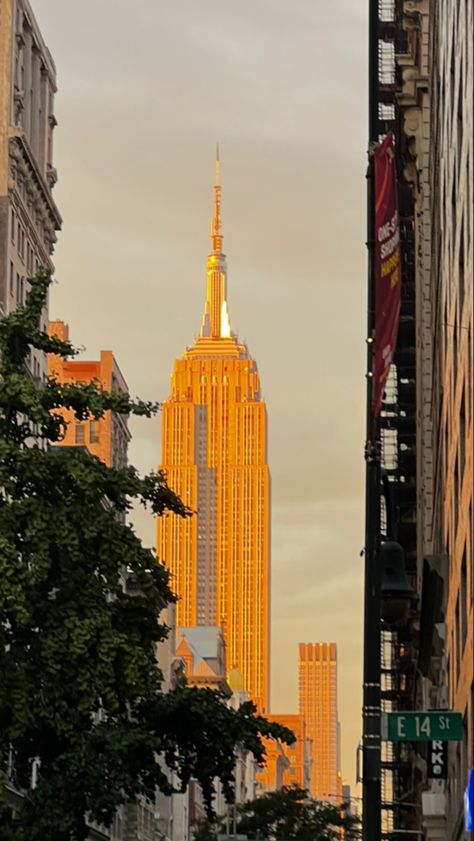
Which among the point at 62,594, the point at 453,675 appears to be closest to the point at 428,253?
the point at 453,675

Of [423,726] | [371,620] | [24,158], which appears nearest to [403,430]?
[24,158]

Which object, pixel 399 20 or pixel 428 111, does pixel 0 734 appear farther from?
pixel 399 20

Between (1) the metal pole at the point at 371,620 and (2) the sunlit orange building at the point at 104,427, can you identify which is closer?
(1) the metal pole at the point at 371,620

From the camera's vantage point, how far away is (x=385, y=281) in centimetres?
1956

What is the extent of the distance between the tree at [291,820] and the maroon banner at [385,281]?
91.8m

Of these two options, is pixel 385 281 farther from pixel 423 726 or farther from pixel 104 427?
pixel 104 427

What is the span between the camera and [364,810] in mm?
19281

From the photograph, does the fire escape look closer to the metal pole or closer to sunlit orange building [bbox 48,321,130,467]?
sunlit orange building [bbox 48,321,130,467]

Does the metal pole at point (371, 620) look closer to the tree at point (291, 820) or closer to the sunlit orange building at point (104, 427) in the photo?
the tree at point (291, 820)

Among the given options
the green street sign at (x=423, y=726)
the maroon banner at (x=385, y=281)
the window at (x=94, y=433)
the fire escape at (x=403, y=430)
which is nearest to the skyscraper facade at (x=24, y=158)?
the fire escape at (x=403, y=430)

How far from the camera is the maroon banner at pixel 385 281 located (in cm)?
1934

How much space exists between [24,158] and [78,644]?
3434 inches

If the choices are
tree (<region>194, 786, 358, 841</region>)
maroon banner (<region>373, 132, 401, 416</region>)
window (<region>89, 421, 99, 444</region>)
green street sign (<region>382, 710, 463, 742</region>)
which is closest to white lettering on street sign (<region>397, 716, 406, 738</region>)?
green street sign (<region>382, 710, 463, 742</region>)

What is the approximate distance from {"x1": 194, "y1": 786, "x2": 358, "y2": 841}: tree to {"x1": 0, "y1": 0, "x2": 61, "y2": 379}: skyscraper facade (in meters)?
28.3
